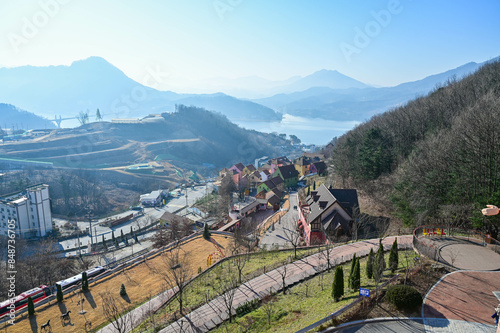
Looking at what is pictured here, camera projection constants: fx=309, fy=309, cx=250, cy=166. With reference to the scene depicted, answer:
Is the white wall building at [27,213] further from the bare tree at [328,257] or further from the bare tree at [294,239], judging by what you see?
the bare tree at [328,257]

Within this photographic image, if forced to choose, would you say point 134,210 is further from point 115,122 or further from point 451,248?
point 115,122

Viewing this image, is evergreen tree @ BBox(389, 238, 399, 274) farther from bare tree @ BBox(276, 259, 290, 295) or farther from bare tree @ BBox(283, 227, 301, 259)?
bare tree @ BBox(283, 227, 301, 259)

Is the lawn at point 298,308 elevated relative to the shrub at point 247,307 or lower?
elevated

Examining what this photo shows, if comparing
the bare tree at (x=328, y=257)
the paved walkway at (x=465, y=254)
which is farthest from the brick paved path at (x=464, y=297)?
the bare tree at (x=328, y=257)

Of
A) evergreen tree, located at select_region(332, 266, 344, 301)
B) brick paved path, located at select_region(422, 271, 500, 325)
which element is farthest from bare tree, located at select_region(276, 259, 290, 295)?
brick paved path, located at select_region(422, 271, 500, 325)

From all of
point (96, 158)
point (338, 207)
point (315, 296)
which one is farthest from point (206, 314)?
point (96, 158)

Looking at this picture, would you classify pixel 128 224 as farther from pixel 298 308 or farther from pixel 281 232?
pixel 298 308

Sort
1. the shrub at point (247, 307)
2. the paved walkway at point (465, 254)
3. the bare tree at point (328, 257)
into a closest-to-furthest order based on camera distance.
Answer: the paved walkway at point (465, 254) < the shrub at point (247, 307) < the bare tree at point (328, 257)
